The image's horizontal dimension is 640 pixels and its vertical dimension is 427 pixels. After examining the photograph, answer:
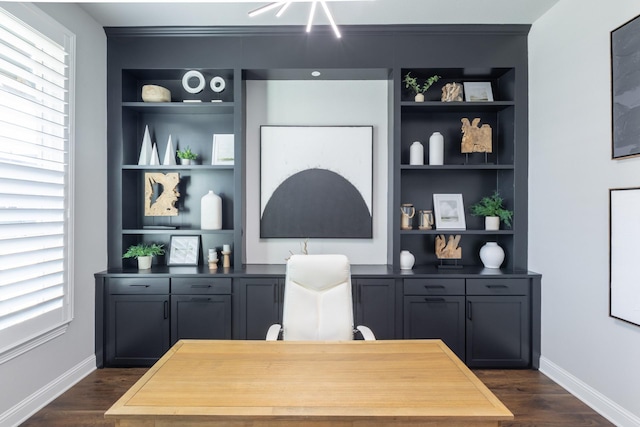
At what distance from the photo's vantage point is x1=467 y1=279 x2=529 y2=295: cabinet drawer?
3.06 meters

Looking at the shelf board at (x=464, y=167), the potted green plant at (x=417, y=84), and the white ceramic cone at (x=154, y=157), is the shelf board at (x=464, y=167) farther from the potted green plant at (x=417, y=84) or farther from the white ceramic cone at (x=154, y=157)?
the white ceramic cone at (x=154, y=157)

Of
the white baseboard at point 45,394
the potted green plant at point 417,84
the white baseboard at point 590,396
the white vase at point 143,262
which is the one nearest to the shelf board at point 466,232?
the white baseboard at point 590,396

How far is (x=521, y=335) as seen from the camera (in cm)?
307

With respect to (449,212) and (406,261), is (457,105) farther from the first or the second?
(406,261)

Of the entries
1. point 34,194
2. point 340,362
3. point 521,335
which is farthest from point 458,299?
point 34,194

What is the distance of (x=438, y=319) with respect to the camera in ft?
→ 10.1

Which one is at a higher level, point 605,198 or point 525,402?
point 605,198

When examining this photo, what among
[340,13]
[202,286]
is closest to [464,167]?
[340,13]

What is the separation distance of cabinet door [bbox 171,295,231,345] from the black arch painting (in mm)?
769

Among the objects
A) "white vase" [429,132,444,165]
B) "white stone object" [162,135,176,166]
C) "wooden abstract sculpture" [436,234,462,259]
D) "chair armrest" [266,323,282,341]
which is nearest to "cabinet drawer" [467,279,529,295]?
"wooden abstract sculpture" [436,234,462,259]

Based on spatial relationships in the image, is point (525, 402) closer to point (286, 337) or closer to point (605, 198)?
point (605, 198)

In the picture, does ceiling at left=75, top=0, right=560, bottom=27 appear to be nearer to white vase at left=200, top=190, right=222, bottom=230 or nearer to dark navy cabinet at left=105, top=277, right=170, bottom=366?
white vase at left=200, top=190, right=222, bottom=230

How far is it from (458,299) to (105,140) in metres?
3.24

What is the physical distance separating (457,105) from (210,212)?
7.71 ft
